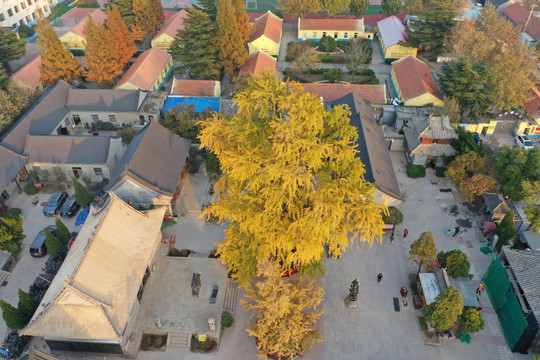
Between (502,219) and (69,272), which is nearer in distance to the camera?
(69,272)

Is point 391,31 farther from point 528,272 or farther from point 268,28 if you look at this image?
point 528,272

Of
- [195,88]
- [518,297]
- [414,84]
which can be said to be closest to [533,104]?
[414,84]

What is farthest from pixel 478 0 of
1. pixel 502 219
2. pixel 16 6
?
pixel 16 6

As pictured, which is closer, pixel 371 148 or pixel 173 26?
pixel 371 148

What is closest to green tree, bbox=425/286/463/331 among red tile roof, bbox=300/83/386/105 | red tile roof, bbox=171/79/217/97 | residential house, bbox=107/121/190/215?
residential house, bbox=107/121/190/215

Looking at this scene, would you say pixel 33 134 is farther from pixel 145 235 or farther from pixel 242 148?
pixel 242 148

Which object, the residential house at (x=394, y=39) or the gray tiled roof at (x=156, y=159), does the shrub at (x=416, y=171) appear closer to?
the gray tiled roof at (x=156, y=159)
